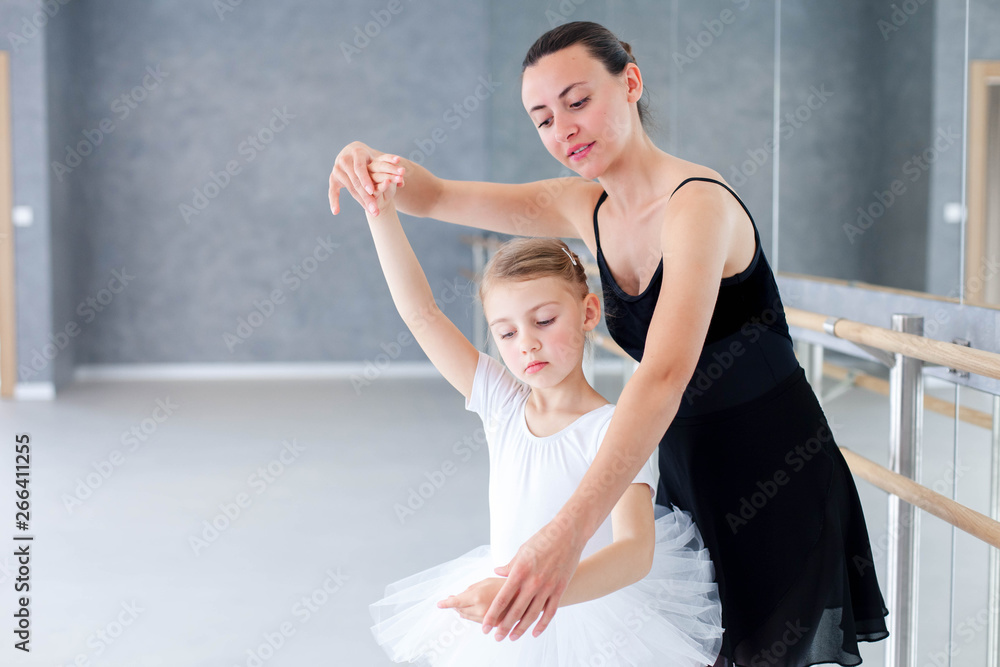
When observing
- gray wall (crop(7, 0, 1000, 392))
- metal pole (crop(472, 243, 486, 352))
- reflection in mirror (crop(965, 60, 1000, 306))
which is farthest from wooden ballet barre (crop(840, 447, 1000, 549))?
metal pole (crop(472, 243, 486, 352))

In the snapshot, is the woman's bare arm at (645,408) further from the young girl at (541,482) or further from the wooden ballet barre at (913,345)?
the wooden ballet barre at (913,345)

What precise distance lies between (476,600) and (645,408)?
0.22 metres

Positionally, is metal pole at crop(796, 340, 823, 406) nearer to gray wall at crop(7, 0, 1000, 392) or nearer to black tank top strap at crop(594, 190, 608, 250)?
black tank top strap at crop(594, 190, 608, 250)

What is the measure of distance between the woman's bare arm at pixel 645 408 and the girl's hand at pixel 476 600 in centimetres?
2

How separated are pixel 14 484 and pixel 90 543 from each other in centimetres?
89

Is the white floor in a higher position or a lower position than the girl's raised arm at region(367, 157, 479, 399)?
lower

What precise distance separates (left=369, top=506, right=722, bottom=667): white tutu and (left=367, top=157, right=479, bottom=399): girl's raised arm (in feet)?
0.99

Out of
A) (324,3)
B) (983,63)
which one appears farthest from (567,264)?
(324,3)

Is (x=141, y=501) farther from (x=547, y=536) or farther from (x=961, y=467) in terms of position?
(x=547, y=536)

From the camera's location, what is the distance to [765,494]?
3.41ft

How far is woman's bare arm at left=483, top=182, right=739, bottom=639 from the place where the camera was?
2.11 ft

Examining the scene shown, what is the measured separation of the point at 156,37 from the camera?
587cm

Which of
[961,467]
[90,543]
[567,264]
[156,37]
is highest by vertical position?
[156,37]

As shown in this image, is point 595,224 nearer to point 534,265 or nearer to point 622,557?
point 534,265
